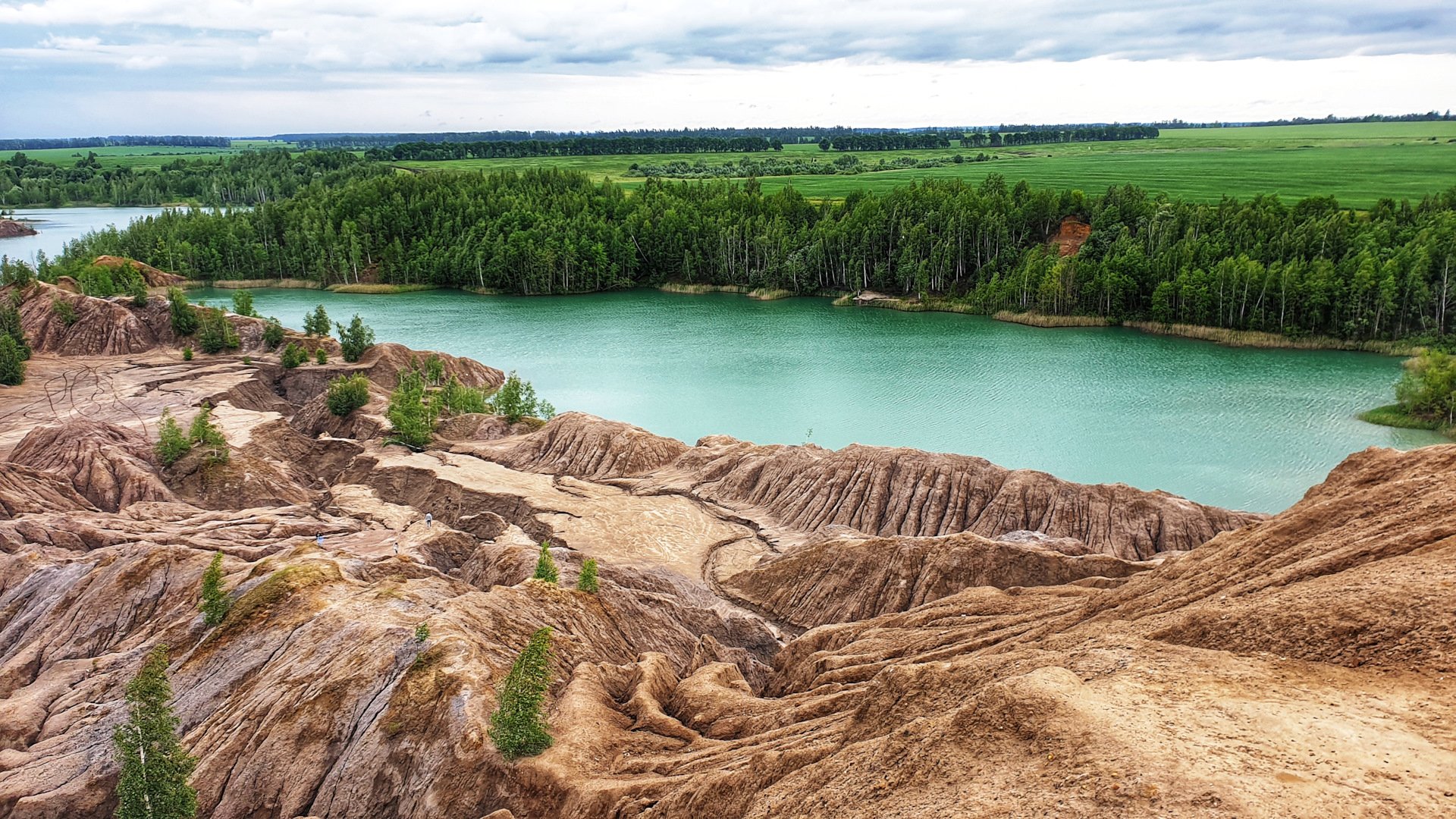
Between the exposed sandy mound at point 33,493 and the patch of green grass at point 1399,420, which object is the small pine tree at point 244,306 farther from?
the patch of green grass at point 1399,420

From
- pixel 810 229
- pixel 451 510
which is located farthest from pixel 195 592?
pixel 810 229

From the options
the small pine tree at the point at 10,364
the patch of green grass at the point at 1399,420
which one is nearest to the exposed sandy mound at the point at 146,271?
the small pine tree at the point at 10,364

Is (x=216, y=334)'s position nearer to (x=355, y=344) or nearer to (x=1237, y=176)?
(x=355, y=344)

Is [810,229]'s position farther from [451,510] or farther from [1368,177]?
[1368,177]

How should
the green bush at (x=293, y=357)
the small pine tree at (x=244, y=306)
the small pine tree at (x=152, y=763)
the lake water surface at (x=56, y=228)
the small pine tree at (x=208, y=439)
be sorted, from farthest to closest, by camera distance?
1. the lake water surface at (x=56, y=228)
2. the small pine tree at (x=244, y=306)
3. the green bush at (x=293, y=357)
4. the small pine tree at (x=208, y=439)
5. the small pine tree at (x=152, y=763)

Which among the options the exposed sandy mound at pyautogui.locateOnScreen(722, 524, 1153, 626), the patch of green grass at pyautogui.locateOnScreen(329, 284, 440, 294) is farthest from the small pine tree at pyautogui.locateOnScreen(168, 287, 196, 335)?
the exposed sandy mound at pyautogui.locateOnScreen(722, 524, 1153, 626)

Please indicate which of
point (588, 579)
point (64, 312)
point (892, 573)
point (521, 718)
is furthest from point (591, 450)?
point (64, 312)
